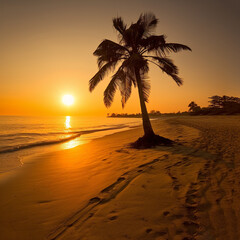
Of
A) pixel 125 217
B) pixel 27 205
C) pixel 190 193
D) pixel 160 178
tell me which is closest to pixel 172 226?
pixel 125 217

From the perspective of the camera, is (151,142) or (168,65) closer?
(151,142)

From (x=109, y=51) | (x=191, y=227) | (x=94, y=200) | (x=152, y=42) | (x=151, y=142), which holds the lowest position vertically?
(x=94, y=200)

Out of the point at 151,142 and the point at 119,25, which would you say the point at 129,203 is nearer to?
the point at 151,142

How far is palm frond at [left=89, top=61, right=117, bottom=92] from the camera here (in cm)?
839

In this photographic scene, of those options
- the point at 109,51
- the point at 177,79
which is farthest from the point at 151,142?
the point at 109,51

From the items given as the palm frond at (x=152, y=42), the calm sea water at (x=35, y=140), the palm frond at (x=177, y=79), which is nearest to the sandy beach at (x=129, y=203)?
the calm sea water at (x=35, y=140)

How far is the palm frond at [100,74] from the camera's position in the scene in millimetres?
8391

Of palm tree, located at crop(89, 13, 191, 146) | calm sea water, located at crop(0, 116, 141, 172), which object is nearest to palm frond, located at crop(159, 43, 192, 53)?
palm tree, located at crop(89, 13, 191, 146)

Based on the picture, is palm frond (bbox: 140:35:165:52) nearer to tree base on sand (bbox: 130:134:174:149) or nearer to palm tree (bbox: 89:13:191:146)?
palm tree (bbox: 89:13:191:146)

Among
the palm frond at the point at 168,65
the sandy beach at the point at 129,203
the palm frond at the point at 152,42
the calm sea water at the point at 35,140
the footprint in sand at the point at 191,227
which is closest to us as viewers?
the footprint in sand at the point at 191,227

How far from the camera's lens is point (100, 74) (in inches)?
332

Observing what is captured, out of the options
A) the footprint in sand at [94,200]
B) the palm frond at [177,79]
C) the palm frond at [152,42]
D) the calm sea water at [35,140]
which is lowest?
the calm sea water at [35,140]

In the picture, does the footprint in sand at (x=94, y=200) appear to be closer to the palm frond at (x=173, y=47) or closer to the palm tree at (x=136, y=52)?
the palm tree at (x=136, y=52)

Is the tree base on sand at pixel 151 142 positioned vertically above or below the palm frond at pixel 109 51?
below
